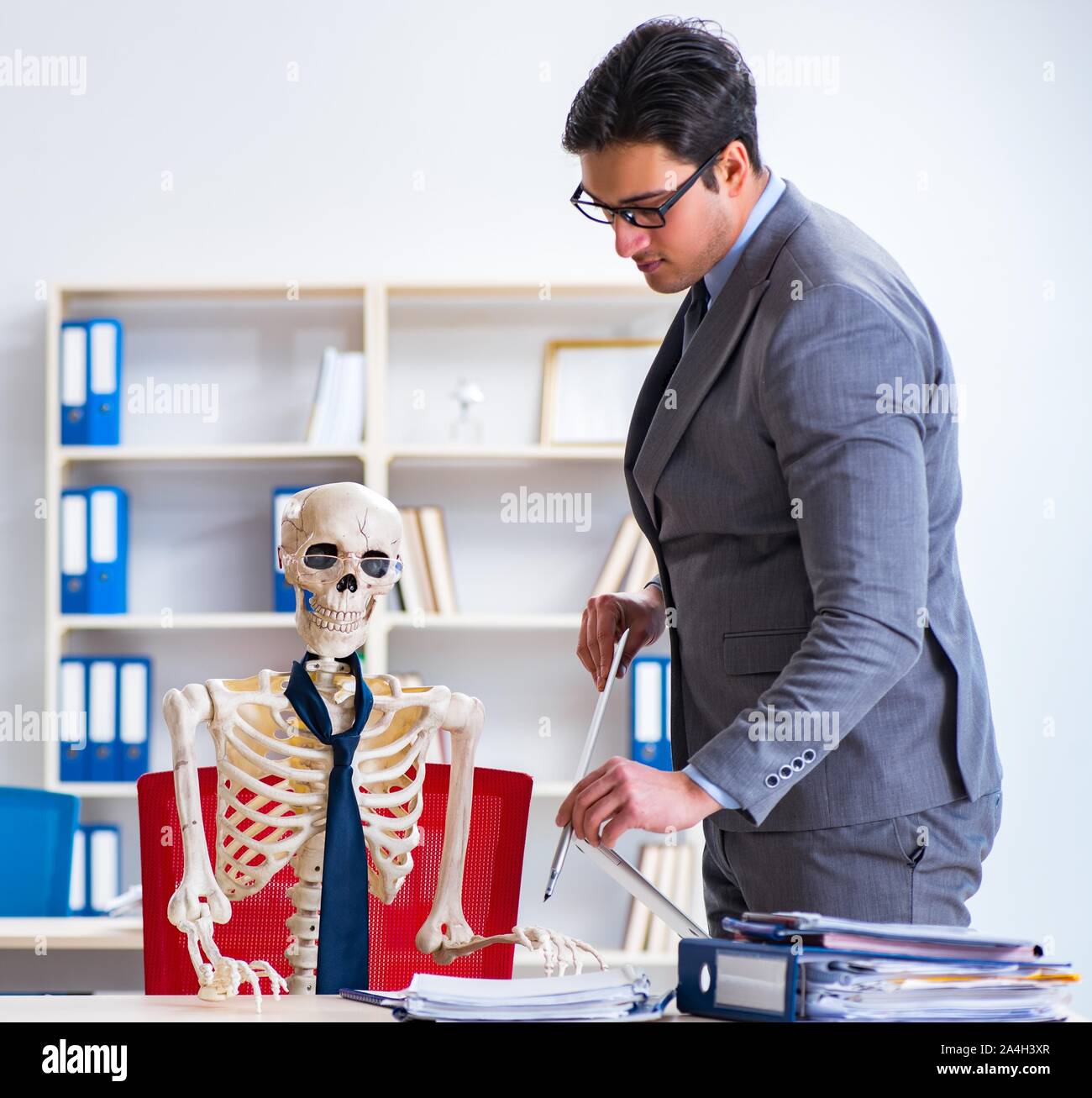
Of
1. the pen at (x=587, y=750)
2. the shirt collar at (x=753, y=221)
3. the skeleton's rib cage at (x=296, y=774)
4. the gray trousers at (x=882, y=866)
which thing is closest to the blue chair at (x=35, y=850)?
the skeleton's rib cage at (x=296, y=774)

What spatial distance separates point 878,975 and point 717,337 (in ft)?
2.24

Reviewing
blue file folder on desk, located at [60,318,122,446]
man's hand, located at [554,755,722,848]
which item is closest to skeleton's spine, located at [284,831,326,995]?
man's hand, located at [554,755,722,848]

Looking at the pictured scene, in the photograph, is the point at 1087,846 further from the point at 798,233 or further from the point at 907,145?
the point at 798,233

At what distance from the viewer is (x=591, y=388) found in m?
3.34

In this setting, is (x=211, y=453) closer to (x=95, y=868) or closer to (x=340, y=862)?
(x=95, y=868)

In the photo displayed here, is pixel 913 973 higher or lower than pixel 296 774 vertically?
lower

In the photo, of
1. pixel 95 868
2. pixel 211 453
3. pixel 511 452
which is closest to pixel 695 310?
pixel 511 452

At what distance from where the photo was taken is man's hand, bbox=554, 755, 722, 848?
111 centimetres

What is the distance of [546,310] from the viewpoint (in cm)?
343

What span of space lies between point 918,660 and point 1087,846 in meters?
2.43

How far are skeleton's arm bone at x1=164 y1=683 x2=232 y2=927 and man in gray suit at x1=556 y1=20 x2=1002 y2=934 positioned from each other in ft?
1.41

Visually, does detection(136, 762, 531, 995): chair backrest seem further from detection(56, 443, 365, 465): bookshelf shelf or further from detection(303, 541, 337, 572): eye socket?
detection(56, 443, 365, 465): bookshelf shelf
